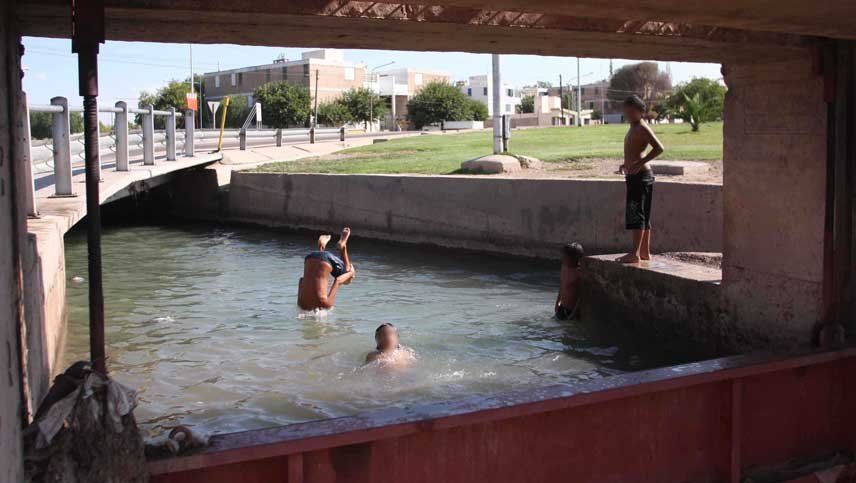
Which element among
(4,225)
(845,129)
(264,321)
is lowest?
(264,321)

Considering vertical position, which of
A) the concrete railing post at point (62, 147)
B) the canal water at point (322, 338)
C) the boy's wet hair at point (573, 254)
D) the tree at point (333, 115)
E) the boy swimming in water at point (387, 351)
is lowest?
the canal water at point (322, 338)

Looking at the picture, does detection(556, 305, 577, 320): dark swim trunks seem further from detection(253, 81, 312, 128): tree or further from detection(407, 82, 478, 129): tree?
detection(407, 82, 478, 129): tree

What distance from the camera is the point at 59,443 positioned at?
3840mm

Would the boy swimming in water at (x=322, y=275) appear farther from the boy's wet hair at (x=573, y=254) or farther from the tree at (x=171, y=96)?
the tree at (x=171, y=96)

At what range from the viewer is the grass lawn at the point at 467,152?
20.7m

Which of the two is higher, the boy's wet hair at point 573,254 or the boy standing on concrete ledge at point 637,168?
the boy standing on concrete ledge at point 637,168

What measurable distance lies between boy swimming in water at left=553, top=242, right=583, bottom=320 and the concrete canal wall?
332cm

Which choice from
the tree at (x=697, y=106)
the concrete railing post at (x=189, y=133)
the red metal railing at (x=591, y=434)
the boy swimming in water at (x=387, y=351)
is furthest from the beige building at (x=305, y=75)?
the red metal railing at (x=591, y=434)

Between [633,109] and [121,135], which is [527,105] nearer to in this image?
[121,135]

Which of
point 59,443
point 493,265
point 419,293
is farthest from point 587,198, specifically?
point 59,443

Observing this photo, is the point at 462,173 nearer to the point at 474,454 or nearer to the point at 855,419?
the point at 855,419

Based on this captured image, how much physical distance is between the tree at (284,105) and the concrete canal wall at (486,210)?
60.2 m

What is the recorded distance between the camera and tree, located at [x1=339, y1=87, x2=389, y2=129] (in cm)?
8662

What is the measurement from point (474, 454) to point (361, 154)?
2415 centimetres
